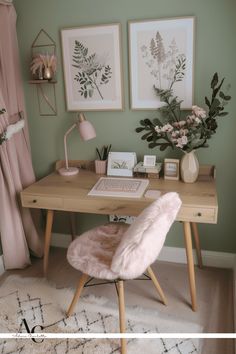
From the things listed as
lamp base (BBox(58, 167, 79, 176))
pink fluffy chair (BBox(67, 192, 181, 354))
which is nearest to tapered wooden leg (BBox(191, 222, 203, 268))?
pink fluffy chair (BBox(67, 192, 181, 354))

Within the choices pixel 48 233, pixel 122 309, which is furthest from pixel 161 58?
pixel 122 309

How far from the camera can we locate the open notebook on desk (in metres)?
1.99

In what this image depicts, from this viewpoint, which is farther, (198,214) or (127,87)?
(127,87)

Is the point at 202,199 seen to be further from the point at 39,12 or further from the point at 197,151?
the point at 39,12

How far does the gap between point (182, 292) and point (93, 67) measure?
1.72 m

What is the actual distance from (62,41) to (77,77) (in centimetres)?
27

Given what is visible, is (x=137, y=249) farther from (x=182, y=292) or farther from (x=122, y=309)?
(x=182, y=292)

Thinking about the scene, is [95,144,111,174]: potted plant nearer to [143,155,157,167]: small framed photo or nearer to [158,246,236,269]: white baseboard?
[143,155,157,167]: small framed photo

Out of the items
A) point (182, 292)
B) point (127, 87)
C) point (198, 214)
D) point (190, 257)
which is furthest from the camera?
point (127, 87)

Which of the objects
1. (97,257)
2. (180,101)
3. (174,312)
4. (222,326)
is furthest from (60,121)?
(222,326)

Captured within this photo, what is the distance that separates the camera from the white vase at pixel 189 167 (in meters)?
2.08

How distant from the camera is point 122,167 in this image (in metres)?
2.31

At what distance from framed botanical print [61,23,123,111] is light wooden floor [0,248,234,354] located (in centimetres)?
128

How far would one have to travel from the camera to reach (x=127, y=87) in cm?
227
